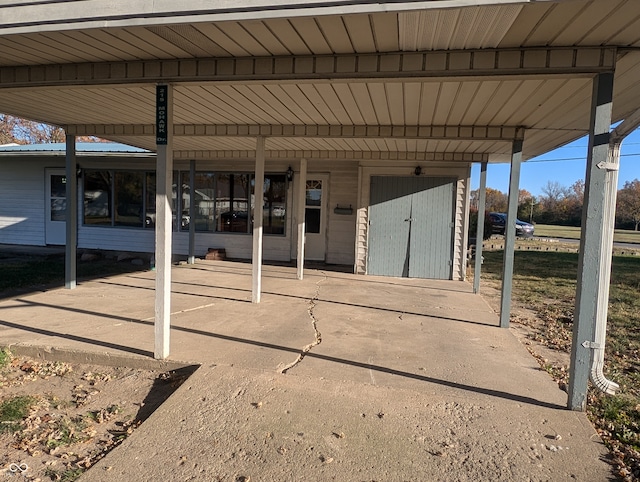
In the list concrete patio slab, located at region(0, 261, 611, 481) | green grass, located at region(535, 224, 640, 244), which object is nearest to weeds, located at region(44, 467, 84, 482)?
concrete patio slab, located at region(0, 261, 611, 481)

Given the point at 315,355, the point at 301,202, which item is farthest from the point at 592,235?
the point at 301,202

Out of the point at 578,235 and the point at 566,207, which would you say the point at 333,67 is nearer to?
the point at 578,235

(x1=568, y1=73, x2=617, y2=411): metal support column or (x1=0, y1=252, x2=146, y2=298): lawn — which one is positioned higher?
(x1=568, y1=73, x2=617, y2=411): metal support column

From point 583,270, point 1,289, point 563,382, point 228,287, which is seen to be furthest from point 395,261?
point 1,289

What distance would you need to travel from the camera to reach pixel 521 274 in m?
11.8

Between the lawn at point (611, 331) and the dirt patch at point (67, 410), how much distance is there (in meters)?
3.26

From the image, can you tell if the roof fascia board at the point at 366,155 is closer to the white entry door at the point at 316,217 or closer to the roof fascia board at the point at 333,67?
the white entry door at the point at 316,217

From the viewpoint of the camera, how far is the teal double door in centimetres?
955

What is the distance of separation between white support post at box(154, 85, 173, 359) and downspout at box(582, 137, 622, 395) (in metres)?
3.62

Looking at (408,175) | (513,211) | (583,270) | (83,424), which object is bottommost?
(83,424)

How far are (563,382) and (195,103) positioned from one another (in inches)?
201

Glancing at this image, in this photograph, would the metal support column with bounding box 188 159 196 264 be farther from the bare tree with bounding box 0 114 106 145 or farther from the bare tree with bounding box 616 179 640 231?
the bare tree with bounding box 616 179 640 231

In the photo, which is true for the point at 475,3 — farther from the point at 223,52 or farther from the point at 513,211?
the point at 513,211

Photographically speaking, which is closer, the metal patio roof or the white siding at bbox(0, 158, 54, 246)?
the metal patio roof
